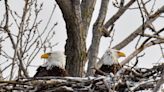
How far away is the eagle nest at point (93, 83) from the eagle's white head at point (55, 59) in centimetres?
143

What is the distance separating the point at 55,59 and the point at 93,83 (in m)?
1.89

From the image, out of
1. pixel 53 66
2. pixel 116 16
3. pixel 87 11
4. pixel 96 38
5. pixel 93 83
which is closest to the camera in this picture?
pixel 93 83

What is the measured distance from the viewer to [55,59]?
7699 mm

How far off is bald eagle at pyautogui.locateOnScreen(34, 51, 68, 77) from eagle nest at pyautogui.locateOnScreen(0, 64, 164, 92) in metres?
1.11

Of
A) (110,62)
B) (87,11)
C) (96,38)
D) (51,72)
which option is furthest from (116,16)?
(51,72)

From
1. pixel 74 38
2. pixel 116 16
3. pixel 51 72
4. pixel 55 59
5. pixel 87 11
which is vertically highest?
pixel 116 16

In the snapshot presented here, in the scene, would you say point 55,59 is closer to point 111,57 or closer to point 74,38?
point 74,38

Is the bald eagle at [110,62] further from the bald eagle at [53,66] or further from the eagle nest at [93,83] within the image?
the eagle nest at [93,83]

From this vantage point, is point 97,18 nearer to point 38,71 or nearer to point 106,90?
point 38,71

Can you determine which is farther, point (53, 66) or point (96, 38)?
point (96, 38)

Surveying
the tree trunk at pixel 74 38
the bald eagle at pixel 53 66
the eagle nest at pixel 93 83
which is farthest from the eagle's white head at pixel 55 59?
the eagle nest at pixel 93 83

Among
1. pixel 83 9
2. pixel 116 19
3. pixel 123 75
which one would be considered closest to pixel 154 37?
pixel 123 75

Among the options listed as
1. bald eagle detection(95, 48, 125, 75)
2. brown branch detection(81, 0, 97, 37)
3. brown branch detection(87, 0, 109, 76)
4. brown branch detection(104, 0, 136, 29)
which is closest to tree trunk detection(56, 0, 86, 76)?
bald eagle detection(95, 48, 125, 75)

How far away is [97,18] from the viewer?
8.48 meters
